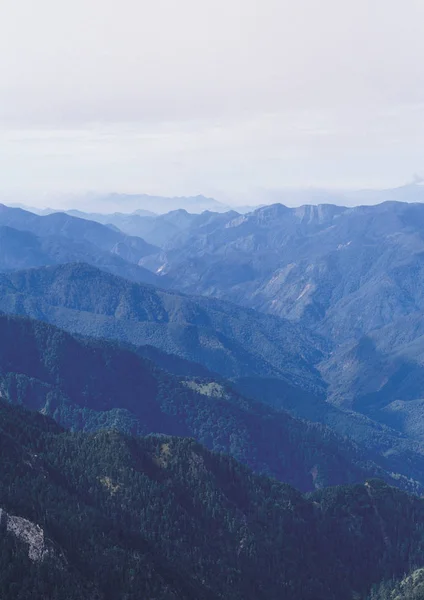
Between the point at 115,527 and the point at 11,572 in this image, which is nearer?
the point at 11,572

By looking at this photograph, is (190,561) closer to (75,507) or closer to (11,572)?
(75,507)

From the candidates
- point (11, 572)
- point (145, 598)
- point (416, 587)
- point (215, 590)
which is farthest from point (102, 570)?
point (416, 587)

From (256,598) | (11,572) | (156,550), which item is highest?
(11,572)

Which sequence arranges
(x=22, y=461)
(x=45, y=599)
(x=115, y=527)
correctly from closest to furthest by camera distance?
(x=45, y=599)
(x=115, y=527)
(x=22, y=461)

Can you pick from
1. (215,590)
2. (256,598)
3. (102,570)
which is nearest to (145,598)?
(102,570)

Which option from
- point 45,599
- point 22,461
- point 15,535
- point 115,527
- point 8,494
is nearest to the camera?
point 45,599

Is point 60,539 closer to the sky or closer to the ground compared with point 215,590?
closer to the sky
